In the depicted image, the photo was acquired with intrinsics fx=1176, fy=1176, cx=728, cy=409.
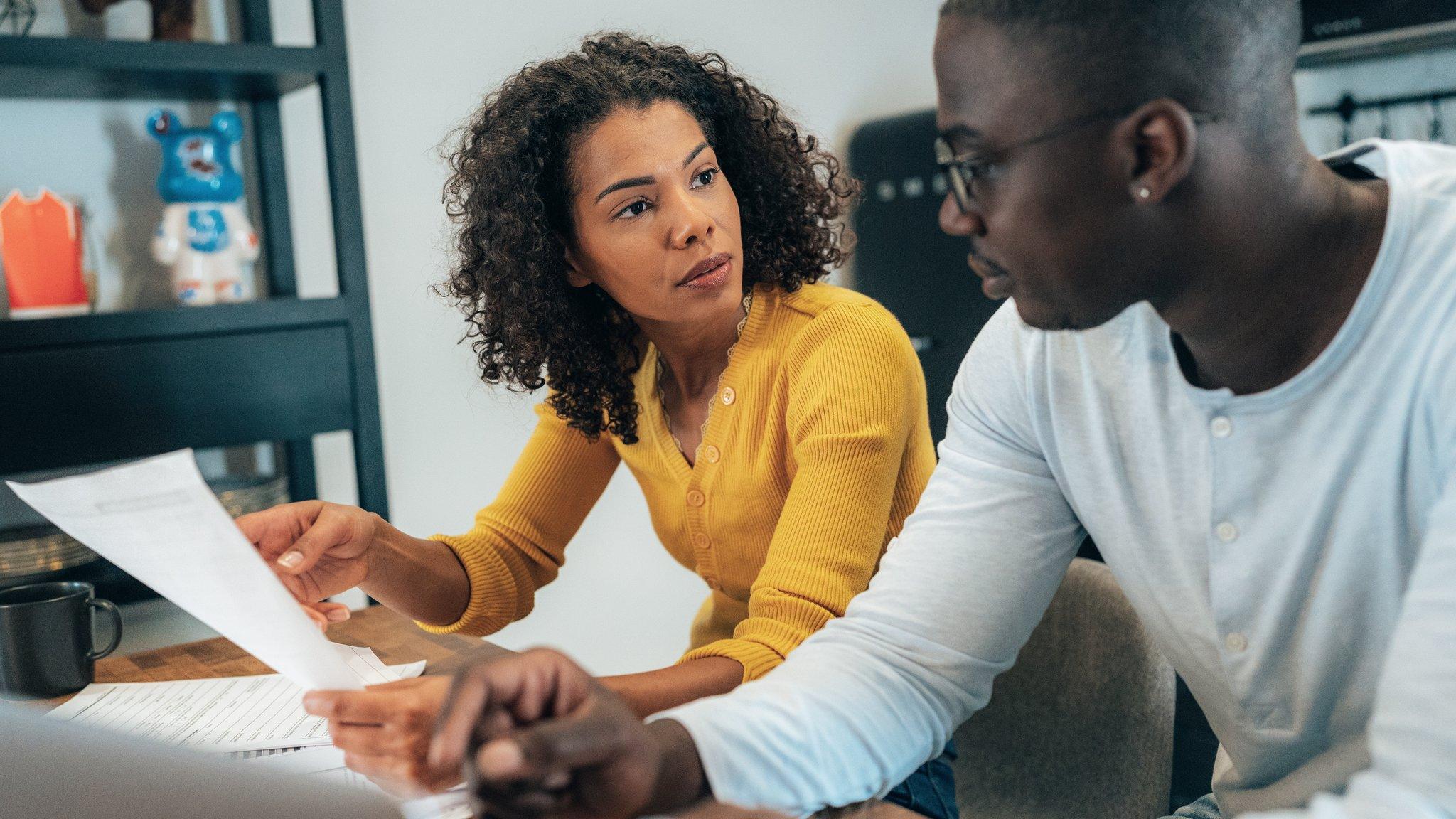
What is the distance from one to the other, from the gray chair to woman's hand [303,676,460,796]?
668mm

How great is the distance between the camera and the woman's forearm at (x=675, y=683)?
3.17 ft

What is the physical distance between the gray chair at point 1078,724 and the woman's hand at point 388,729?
67 cm

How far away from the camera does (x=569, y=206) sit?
57.2 inches

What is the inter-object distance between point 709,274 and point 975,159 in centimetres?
56

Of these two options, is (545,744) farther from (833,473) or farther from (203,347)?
(203,347)

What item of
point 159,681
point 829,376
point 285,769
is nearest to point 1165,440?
point 829,376

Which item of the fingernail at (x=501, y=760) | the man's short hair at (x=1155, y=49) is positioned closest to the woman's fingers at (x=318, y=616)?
the fingernail at (x=501, y=760)

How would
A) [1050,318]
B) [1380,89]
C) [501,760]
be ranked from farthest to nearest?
[1380,89]
[1050,318]
[501,760]

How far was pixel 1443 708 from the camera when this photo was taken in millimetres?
615

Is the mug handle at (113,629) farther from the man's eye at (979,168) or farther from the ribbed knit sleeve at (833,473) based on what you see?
the man's eye at (979,168)

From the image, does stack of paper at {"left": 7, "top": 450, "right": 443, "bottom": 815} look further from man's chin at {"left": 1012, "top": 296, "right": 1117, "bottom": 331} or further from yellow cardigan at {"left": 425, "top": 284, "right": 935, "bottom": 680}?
man's chin at {"left": 1012, "top": 296, "right": 1117, "bottom": 331}

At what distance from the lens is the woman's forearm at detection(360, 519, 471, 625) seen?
1308mm

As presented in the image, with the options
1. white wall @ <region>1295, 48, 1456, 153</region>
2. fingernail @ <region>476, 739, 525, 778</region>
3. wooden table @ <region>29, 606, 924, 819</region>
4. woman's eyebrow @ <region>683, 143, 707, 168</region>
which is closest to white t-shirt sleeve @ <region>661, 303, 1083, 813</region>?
fingernail @ <region>476, 739, 525, 778</region>

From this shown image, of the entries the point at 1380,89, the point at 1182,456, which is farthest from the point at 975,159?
the point at 1380,89
